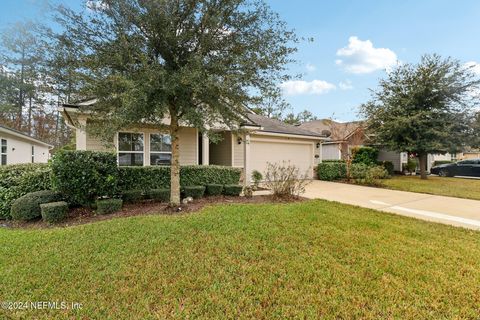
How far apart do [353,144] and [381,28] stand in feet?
32.0

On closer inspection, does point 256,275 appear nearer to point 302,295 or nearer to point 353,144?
point 302,295

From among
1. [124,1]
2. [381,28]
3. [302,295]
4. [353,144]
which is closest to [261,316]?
[302,295]

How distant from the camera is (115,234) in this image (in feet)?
14.7

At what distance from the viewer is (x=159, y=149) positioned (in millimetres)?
10078

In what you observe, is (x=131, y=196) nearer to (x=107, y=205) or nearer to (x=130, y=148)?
(x=107, y=205)

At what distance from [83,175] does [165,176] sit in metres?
2.60

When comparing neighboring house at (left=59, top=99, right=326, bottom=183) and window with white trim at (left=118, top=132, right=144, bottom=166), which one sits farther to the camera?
window with white trim at (left=118, top=132, right=144, bottom=166)

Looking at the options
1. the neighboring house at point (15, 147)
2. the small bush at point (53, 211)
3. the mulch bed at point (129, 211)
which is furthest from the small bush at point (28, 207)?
the neighboring house at point (15, 147)

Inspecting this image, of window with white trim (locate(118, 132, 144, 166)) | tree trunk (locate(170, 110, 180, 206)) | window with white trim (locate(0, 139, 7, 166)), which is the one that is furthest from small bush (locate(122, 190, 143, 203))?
window with white trim (locate(0, 139, 7, 166))

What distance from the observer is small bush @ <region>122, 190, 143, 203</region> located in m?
6.95

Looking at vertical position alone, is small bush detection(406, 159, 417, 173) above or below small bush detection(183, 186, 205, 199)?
above

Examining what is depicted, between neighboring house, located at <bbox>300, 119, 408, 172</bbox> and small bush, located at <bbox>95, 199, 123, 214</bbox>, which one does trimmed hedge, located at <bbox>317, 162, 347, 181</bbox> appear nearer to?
neighboring house, located at <bbox>300, 119, 408, 172</bbox>

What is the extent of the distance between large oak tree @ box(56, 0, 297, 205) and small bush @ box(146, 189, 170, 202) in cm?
235

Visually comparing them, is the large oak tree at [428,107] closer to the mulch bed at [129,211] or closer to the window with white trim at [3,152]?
the mulch bed at [129,211]
